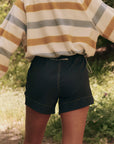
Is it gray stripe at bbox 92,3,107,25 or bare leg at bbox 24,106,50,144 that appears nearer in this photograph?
gray stripe at bbox 92,3,107,25

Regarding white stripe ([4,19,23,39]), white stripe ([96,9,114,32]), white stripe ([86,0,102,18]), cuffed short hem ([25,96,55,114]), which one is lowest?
cuffed short hem ([25,96,55,114])

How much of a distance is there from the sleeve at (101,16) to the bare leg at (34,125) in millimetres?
648

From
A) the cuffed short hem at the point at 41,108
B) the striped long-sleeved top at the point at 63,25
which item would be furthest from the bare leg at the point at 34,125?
the striped long-sleeved top at the point at 63,25

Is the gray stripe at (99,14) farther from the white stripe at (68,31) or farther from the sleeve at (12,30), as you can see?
the sleeve at (12,30)

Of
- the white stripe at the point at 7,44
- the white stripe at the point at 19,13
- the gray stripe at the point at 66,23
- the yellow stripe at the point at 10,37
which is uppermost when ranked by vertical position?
the gray stripe at the point at 66,23

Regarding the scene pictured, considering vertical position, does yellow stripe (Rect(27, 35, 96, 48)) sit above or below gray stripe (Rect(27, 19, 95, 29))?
below

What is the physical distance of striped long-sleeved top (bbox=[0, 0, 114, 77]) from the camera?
1.84 metres

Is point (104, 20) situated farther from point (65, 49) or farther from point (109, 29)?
point (65, 49)

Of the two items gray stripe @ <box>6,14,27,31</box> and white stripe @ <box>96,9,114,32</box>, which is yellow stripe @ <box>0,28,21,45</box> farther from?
white stripe @ <box>96,9,114,32</box>

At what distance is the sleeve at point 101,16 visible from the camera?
1.86 m

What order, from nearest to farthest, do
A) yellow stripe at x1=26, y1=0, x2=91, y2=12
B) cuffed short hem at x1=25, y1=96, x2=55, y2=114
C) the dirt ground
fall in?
yellow stripe at x1=26, y1=0, x2=91, y2=12
cuffed short hem at x1=25, y1=96, x2=55, y2=114
the dirt ground

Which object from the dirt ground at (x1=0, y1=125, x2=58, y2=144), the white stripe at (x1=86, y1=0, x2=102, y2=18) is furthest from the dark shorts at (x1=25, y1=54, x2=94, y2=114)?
the dirt ground at (x1=0, y1=125, x2=58, y2=144)

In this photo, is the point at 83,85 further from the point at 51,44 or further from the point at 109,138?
the point at 109,138

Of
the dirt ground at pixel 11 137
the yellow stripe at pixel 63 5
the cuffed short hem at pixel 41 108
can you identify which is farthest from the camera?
the dirt ground at pixel 11 137
